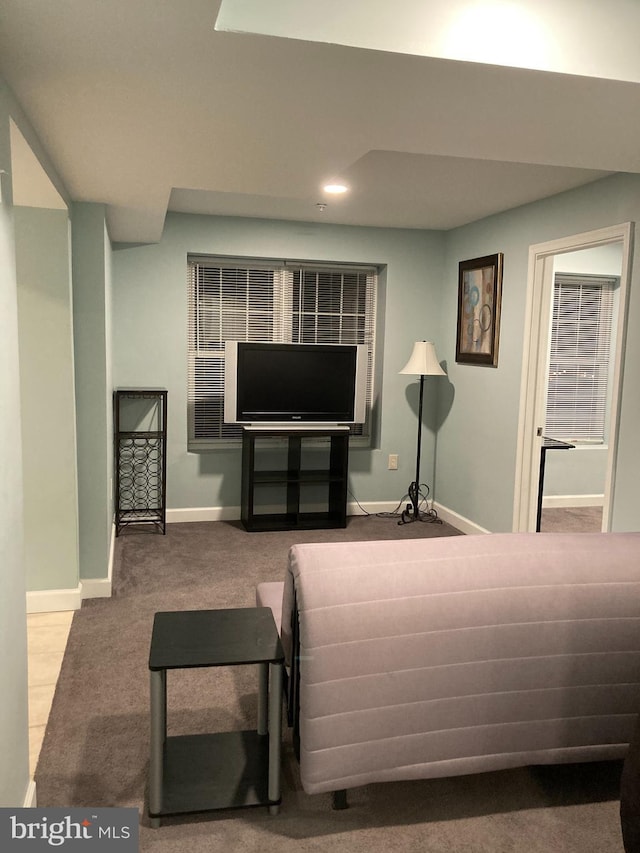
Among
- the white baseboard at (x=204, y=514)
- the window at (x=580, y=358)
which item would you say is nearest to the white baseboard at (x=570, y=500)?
the window at (x=580, y=358)

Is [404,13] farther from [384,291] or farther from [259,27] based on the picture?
[384,291]

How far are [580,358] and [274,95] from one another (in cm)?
492

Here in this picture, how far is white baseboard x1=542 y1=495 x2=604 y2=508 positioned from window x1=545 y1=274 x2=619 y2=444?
1.64 ft

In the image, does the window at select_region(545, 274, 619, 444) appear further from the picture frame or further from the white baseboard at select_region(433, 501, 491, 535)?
the white baseboard at select_region(433, 501, 491, 535)

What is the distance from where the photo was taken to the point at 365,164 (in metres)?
3.45

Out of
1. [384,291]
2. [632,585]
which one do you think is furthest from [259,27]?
[384,291]

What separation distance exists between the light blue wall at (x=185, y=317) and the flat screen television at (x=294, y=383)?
374mm

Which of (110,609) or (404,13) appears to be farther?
(110,609)

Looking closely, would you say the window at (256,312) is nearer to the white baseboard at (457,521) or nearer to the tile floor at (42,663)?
→ the white baseboard at (457,521)

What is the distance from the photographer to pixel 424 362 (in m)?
5.20

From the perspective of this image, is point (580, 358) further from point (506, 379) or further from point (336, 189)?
point (336, 189)

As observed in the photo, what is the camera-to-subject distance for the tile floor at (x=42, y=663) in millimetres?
2471

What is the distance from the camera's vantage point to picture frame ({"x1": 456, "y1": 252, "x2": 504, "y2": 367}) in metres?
4.70

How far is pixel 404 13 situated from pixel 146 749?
234 cm
